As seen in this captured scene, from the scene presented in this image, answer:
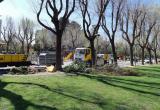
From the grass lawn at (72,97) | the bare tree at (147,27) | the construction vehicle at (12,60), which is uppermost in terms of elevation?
the bare tree at (147,27)

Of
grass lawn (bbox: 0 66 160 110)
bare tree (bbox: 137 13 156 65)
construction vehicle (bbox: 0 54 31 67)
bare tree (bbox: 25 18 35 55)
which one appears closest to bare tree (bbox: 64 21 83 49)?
bare tree (bbox: 25 18 35 55)

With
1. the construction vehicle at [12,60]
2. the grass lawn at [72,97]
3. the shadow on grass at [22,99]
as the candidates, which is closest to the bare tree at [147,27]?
the construction vehicle at [12,60]

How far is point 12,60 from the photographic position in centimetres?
3578

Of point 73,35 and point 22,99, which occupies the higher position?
point 73,35

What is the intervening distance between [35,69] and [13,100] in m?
12.4

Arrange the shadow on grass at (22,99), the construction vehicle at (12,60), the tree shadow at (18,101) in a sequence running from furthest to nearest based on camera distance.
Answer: the construction vehicle at (12,60) → the shadow on grass at (22,99) → the tree shadow at (18,101)

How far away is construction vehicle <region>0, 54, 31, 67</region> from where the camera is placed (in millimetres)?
34844

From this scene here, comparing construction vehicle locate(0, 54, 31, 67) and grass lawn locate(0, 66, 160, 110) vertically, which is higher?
construction vehicle locate(0, 54, 31, 67)

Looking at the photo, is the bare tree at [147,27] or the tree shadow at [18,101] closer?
the tree shadow at [18,101]

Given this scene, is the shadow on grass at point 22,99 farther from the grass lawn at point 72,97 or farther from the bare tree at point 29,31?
the bare tree at point 29,31

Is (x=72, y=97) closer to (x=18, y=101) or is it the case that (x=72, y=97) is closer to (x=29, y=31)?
(x=18, y=101)

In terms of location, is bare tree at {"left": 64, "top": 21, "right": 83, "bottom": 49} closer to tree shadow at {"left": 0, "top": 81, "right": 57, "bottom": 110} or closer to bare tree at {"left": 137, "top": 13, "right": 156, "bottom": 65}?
bare tree at {"left": 137, "top": 13, "right": 156, "bottom": 65}

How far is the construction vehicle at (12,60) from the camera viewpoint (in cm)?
3484

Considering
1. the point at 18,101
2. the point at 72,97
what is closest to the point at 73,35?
the point at 72,97
